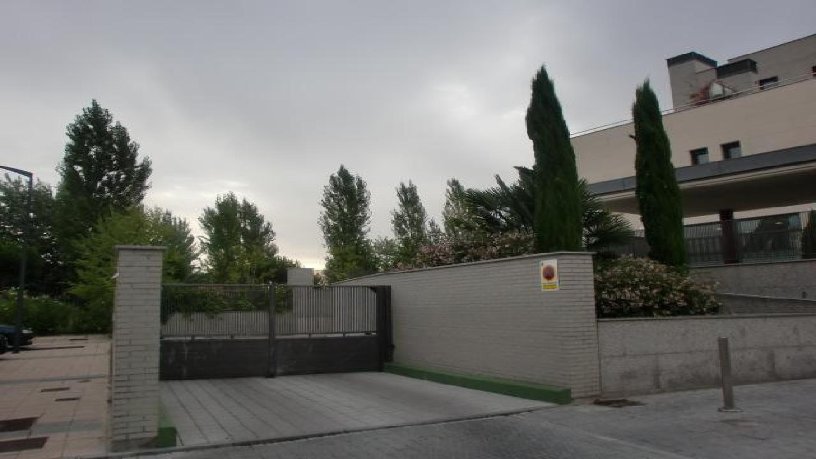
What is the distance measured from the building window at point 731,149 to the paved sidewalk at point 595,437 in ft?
63.3

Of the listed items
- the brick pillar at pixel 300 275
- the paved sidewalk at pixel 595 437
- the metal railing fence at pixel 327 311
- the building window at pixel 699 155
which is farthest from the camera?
the building window at pixel 699 155

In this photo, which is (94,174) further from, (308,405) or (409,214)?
(308,405)

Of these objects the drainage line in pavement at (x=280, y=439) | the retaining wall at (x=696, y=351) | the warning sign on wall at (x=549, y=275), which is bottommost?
the drainage line in pavement at (x=280, y=439)

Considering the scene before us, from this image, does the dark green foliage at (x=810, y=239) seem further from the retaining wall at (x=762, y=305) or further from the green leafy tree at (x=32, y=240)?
the green leafy tree at (x=32, y=240)

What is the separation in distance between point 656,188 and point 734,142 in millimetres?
13907

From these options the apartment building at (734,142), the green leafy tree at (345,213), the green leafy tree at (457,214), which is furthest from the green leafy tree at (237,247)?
the apartment building at (734,142)

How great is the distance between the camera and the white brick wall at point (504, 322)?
9.91 meters

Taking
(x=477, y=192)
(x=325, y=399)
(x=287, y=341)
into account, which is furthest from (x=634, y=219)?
(x=325, y=399)

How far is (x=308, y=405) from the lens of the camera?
1010cm

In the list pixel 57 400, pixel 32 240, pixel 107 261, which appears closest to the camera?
pixel 57 400

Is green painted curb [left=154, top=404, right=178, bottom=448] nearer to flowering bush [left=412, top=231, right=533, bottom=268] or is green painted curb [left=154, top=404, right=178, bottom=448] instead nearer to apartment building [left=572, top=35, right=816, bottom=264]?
flowering bush [left=412, top=231, right=533, bottom=268]

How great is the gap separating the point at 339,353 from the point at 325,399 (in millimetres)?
4209

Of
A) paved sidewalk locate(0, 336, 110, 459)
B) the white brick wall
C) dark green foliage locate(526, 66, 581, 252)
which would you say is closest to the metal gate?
the white brick wall

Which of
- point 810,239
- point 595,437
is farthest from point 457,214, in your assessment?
point 595,437
